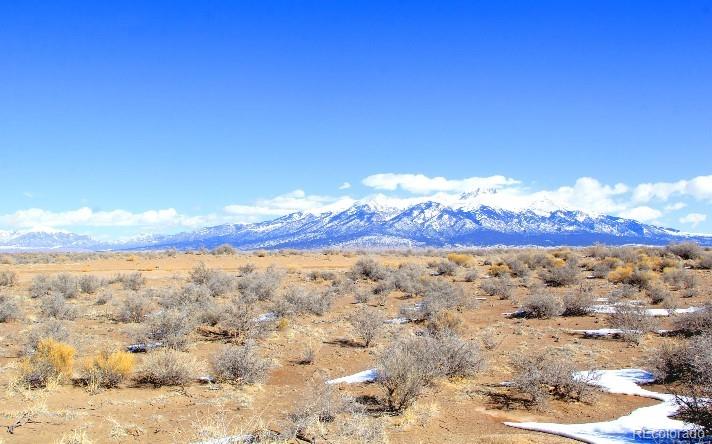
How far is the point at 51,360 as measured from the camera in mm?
11570

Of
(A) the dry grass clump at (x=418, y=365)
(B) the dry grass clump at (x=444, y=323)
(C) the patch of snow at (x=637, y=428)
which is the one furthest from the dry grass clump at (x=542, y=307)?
(C) the patch of snow at (x=637, y=428)

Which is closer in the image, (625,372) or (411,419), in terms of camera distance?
(411,419)

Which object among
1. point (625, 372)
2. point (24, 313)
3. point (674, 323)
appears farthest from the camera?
point (24, 313)

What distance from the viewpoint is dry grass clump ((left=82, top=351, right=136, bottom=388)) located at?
11.6m

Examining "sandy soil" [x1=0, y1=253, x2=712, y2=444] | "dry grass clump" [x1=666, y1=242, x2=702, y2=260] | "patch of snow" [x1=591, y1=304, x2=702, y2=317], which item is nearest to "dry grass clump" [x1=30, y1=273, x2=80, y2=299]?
"sandy soil" [x1=0, y1=253, x2=712, y2=444]

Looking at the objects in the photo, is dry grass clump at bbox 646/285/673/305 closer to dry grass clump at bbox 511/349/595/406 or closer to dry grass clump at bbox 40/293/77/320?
dry grass clump at bbox 511/349/595/406

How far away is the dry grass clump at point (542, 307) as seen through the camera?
1969 cm

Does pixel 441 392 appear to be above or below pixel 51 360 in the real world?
below

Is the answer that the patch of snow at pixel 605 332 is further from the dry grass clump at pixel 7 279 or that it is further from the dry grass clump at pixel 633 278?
the dry grass clump at pixel 7 279

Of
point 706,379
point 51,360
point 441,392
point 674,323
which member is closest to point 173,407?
point 51,360

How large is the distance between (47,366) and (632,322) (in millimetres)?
16520

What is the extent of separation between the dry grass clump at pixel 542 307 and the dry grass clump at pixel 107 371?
14640 mm

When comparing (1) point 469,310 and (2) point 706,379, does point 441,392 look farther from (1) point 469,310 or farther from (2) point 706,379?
(1) point 469,310

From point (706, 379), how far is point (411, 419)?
5017 mm
